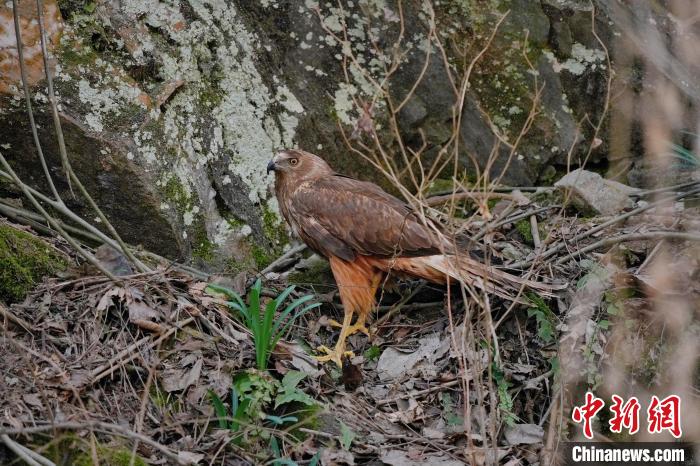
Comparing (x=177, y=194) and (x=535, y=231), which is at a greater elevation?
(x=177, y=194)

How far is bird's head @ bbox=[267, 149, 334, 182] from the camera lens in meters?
6.04

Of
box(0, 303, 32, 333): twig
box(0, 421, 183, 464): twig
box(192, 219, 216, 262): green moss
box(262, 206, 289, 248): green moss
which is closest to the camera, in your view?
box(0, 421, 183, 464): twig

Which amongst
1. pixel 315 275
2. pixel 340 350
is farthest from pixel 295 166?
pixel 340 350

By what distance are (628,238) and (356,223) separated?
185 cm

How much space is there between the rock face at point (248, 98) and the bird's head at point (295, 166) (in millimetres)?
364

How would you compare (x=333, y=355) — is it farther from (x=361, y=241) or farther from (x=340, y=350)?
(x=361, y=241)

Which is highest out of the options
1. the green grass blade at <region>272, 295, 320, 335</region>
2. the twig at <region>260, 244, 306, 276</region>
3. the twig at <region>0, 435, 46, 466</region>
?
the twig at <region>260, 244, 306, 276</region>

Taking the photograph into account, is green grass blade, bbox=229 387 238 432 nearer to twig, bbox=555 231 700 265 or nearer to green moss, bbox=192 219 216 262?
green moss, bbox=192 219 216 262

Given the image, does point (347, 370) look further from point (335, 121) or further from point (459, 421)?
point (335, 121)

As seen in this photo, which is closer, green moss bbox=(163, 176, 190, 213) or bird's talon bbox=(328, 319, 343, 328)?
bird's talon bbox=(328, 319, 343, 328)

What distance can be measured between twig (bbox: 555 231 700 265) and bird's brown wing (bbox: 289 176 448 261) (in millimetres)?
872

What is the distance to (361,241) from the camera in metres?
5.60

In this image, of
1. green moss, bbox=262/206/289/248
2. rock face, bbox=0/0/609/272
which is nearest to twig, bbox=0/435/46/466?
rock face, bbox=0/0/609/272

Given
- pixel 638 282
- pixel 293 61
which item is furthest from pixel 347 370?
pixel 293 61
